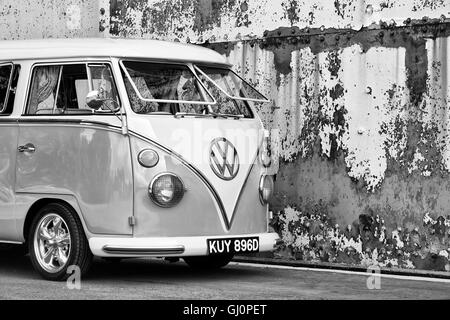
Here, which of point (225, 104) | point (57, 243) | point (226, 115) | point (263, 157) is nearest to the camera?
point (57, 243)

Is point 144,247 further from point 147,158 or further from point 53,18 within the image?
point 53,18

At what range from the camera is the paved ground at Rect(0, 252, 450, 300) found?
9672 millimetres

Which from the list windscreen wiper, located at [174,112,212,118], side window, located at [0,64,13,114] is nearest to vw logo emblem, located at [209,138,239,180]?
windscreen wiper, located at [174,112,212,118]

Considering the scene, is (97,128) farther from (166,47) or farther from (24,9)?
(24,9)

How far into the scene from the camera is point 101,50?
35.4ft

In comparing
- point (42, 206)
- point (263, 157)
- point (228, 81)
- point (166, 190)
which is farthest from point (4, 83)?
point (263, 157)

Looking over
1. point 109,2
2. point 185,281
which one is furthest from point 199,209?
point 109,2

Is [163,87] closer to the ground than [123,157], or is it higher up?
higher up

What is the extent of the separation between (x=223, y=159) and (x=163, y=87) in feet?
2.85

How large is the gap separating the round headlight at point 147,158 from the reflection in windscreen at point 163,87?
16.4 inches

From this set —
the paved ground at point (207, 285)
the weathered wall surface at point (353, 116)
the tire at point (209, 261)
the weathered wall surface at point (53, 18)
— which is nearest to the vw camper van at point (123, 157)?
the paved ground at point (207, 285)

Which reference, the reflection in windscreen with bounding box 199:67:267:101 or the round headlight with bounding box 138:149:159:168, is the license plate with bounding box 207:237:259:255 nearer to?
the round headlight with bounding box 138:149:159:168

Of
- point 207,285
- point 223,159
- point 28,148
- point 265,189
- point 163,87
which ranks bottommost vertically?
point 207,285

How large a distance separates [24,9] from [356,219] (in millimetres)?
5691
